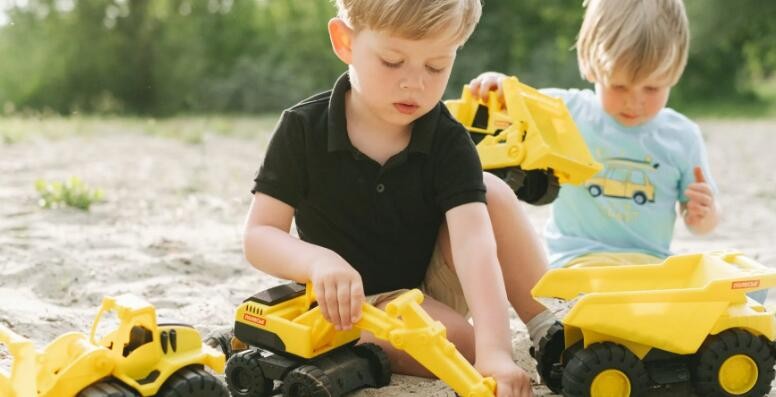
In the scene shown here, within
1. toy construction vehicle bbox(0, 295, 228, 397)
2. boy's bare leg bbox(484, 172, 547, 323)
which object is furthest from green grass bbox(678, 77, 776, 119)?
toy construction vehicle bbox(0, 295, 228, 397)

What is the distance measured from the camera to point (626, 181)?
3078 millimetres

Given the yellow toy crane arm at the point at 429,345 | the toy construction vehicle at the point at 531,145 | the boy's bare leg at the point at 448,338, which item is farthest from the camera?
the toy construction vehicle at the point at 531,145

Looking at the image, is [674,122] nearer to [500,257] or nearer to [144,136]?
[500,257]

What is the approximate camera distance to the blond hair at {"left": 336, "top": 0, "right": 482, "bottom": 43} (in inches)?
80.9

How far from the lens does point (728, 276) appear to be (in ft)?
6.71

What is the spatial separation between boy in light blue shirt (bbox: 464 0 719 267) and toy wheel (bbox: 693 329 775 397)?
93 cm

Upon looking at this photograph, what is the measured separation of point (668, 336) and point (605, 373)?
0.15m

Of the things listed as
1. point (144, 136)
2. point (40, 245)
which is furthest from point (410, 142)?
point (144, 136)

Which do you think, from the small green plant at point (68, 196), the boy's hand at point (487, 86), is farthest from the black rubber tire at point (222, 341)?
the small green plant at point (68, 196)

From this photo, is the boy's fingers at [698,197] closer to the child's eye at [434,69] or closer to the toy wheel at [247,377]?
the child's eye at [434,69]

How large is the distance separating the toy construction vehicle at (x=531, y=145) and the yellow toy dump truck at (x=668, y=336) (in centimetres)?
56

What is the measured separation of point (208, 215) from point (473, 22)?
262 cm

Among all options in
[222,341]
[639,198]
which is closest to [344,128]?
[222,341]

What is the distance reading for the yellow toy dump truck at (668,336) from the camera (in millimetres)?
1938
